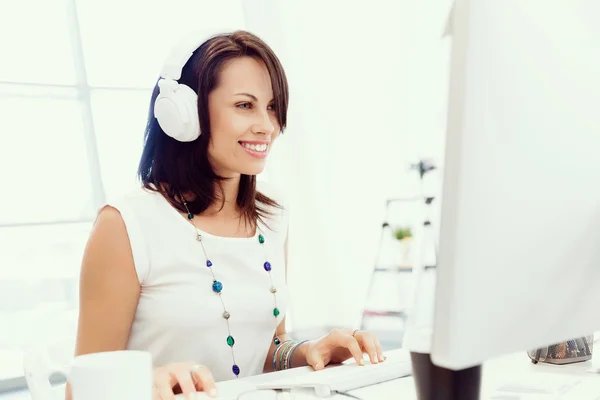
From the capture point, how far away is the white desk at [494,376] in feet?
2.97

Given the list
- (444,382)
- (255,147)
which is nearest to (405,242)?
(255,147)

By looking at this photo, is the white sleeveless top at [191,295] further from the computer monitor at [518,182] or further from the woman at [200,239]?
the computer monitor at [518,182]

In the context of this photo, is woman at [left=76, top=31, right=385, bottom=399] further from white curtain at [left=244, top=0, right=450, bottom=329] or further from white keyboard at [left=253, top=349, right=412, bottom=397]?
white curtain at [left=244, top=0, right=450, bottom=329]

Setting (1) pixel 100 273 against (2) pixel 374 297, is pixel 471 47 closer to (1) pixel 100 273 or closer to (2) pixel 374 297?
(1) pixel 100 273

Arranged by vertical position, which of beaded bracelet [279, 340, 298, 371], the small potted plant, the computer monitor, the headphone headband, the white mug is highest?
the headphone headband

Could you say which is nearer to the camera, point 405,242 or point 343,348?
point 343,348

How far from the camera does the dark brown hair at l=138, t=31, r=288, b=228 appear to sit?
140 centimetres

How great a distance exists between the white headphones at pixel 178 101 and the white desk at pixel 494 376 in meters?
0.55

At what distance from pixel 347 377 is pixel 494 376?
0.22 metres

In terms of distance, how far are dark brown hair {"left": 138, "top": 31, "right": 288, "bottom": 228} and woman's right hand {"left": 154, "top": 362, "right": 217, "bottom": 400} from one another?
0.54 meters

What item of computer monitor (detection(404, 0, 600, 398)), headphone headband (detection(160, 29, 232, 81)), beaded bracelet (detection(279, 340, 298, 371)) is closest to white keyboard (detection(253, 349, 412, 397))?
beaded bracelet (detection(279, 340, 298, 371))

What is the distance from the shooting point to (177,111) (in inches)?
52.2

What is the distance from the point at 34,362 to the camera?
1.05 m

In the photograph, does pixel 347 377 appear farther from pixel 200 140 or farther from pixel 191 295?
pixel 200 140
